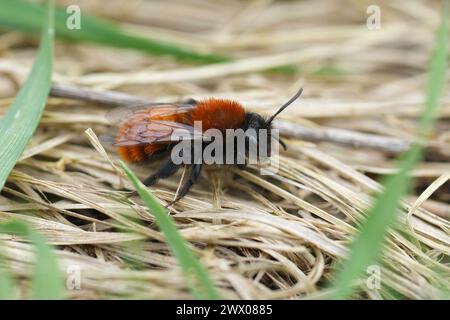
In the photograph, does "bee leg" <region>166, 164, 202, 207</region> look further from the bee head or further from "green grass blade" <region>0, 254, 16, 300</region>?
"green grass blade" <region>0, 254, 16, 300</region>

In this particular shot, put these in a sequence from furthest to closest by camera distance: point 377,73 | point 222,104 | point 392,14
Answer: point 392,14, point 377,73, point 222,104

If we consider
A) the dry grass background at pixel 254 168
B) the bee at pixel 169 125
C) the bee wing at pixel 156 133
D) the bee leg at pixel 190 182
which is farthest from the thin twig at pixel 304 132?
the bee leg at pixel 190 182

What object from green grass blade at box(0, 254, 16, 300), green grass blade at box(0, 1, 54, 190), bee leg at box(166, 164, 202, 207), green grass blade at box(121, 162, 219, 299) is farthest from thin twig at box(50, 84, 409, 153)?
green grass blade at box(0, 254, 16, 300)

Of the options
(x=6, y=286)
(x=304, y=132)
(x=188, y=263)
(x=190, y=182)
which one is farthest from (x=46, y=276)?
(x=304, y=132)

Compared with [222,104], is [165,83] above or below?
above

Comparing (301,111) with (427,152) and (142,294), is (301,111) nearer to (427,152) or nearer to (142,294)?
(427,152)
